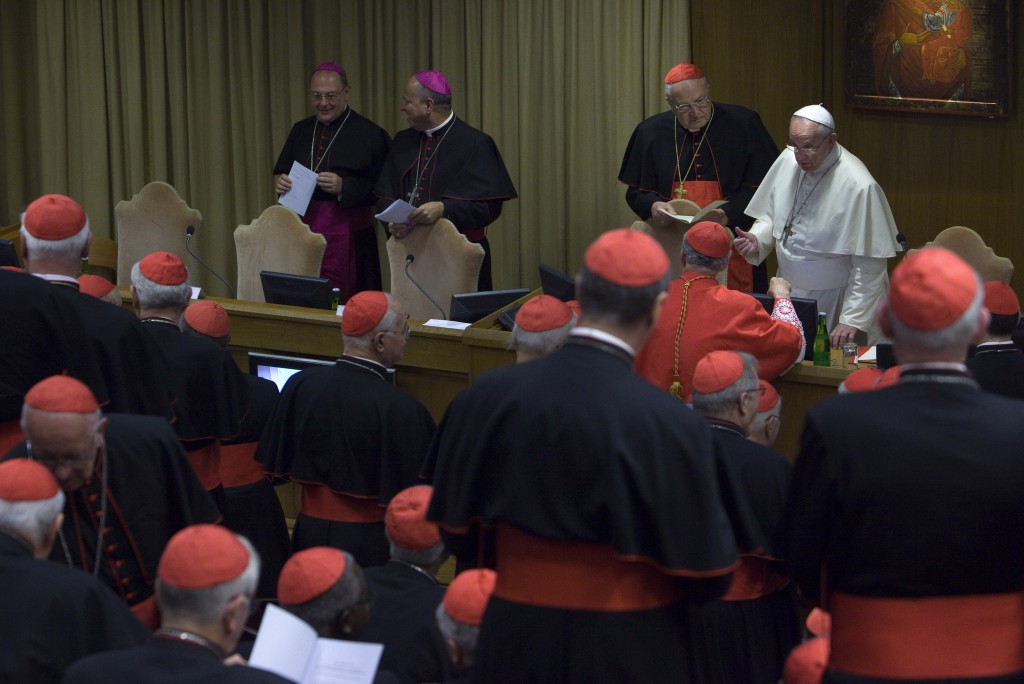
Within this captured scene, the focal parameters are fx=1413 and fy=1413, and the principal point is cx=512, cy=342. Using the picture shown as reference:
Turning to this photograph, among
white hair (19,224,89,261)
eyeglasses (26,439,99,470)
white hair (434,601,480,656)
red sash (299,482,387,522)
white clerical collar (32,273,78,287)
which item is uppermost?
white hair (19,224,89,261)

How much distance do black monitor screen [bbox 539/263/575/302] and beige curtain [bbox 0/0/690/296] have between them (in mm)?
3235

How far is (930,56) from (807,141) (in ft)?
6.91

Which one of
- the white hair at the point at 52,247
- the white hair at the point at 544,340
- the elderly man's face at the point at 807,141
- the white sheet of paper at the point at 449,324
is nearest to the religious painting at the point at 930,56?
the elderly man's face at the point at 807,141

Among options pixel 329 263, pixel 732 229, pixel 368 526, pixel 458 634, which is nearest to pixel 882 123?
pixel 732 229

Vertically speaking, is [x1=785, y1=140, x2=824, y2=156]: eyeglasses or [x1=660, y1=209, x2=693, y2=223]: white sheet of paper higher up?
[x1=785, y1=140, x2=824, y2=156]: eyeglasses

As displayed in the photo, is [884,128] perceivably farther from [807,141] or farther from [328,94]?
[328,94]

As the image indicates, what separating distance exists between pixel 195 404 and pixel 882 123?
17.1 feet

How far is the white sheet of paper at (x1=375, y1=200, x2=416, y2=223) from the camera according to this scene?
716cm

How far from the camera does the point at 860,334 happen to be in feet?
22.1

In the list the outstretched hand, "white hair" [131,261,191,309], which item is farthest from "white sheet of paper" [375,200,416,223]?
"white hair" [131,261,191,309]

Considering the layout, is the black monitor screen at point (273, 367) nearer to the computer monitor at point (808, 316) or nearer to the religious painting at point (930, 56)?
the computer monitor at point (808, 316)

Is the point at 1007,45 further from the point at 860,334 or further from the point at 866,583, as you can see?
the point at 866,583

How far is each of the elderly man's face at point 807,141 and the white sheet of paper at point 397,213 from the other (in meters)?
1.98

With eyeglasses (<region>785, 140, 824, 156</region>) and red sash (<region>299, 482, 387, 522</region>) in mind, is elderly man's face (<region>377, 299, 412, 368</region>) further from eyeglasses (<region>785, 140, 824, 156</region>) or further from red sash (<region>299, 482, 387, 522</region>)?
eyeglasses (<region>785, 140, 824, 156</region>)
